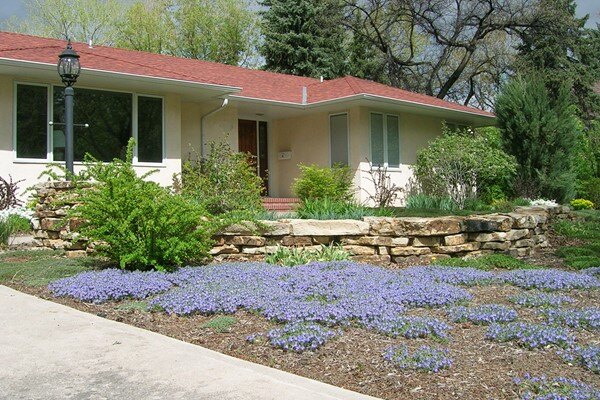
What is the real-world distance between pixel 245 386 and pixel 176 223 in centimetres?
375

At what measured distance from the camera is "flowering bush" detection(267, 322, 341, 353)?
4.46 m

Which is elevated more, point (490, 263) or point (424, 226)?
point (424, 226)

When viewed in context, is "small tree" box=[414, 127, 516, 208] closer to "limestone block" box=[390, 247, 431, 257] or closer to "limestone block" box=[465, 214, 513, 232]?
"limestone block" box=[465, 214, 513, 232]

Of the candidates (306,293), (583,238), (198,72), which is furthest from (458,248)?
(198,72)

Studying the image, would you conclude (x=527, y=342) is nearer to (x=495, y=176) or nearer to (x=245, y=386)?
(x=245, y=386)

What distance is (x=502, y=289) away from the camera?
652 cm

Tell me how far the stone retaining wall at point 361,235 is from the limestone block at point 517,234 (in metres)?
0.02

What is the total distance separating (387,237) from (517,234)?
2.63m

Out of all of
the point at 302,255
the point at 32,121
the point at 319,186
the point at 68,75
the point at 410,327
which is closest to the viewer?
the point at 410,327

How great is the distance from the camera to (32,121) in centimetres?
1216

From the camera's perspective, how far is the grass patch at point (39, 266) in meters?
7.06

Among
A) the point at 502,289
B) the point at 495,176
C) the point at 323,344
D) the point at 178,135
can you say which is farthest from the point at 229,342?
the point at 495,176

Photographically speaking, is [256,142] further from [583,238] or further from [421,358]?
[421,358]

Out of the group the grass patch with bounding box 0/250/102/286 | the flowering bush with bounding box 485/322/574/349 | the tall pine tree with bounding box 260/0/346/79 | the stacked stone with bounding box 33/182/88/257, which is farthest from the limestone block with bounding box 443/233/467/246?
the tall pine tree with bounding box 260/0/346/79
